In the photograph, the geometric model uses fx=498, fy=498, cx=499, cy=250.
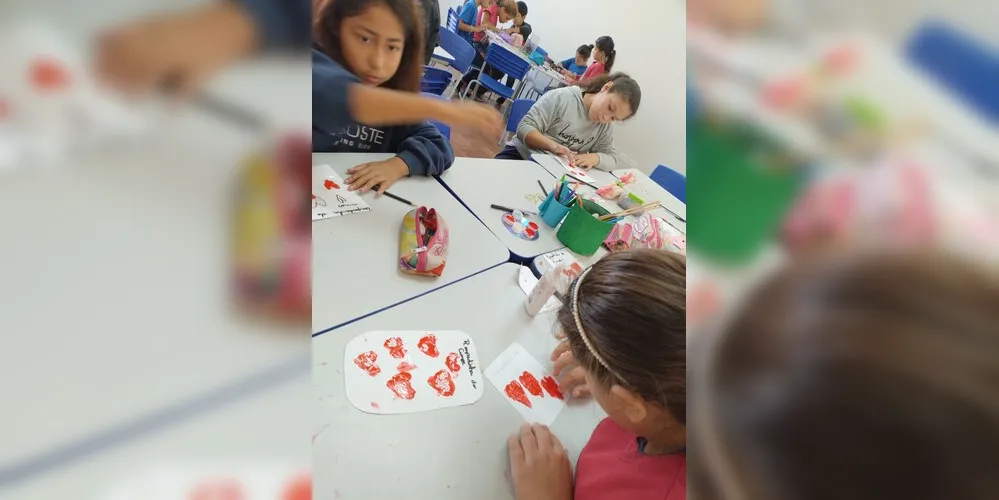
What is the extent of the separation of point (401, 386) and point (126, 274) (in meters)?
0.63

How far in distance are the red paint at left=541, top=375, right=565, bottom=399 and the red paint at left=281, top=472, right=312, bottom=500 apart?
719mm

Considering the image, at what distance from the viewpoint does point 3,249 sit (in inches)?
6.7

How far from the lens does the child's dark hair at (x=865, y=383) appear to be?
0.21 m

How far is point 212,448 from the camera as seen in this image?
0.63ft

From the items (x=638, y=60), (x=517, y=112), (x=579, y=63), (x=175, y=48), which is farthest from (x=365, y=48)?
(x=579, y=63)

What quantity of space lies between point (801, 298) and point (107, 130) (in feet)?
0.92

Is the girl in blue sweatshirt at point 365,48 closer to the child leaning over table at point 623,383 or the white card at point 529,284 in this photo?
the child leaning over table at point 623,383

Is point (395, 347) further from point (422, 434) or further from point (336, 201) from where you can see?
point (336, 201)

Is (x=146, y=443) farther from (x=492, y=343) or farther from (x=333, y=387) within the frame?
(x=492, y=343)

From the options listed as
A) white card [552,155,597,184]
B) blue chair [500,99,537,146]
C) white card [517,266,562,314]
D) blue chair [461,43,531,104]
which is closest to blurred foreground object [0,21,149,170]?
white card [517,266,562,314]

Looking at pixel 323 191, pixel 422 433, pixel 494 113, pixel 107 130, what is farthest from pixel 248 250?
pixel 323 191

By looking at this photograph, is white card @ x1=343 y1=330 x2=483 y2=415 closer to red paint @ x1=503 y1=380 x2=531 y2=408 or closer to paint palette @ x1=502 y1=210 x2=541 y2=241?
red paint @ x1=503 y1=380 x2=531 y2=408

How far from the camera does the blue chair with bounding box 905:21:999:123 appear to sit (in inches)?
8.0

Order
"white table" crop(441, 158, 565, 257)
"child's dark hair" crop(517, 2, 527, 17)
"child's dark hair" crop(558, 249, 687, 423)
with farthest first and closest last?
1. "child's dark hair" crop(517, 2, 527, 17)
2. "white table" crop(441, 158, 565, 257)
3. "child's dark hair" crop(558, 249, 687, 423)
